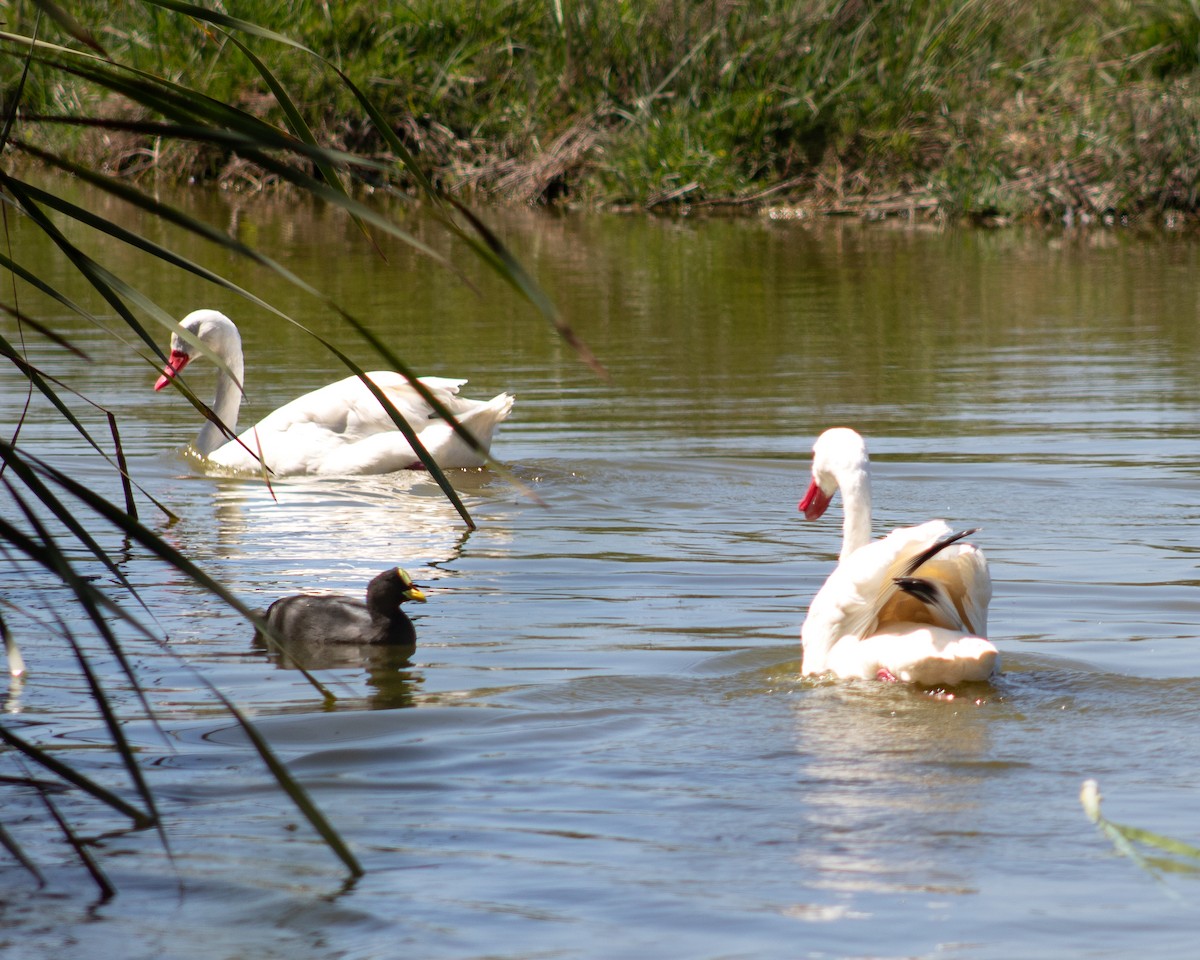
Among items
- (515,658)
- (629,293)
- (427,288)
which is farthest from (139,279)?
(515,658)

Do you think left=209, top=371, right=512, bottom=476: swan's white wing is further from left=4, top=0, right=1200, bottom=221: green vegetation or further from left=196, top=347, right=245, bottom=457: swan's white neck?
left=4, top=0, right=1200, bottom=221: green vegetation

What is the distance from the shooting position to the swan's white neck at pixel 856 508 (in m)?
5.57

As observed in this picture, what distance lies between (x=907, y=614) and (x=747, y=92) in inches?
760

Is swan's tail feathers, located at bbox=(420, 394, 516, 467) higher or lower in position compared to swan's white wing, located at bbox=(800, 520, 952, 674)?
higher

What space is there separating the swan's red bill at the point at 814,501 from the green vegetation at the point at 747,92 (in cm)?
1649

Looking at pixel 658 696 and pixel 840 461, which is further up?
pixel 840 461

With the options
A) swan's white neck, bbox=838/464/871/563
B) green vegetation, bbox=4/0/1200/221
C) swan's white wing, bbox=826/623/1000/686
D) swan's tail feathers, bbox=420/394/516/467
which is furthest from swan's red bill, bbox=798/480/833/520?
green vegetation, bbox=4/0/1200/221

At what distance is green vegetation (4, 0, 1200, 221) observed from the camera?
2236cm

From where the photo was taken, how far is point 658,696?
517 cm

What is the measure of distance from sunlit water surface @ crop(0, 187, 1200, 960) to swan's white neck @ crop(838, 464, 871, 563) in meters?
0.43

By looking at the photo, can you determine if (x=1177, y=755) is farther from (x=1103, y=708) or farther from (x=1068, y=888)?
(x=1068, y=888)

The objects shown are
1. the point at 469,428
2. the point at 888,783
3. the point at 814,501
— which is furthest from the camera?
the point at 469,428

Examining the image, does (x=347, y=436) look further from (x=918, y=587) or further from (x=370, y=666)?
(x=918, y=587)

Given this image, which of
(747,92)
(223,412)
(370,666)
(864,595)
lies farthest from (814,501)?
(747,92)
